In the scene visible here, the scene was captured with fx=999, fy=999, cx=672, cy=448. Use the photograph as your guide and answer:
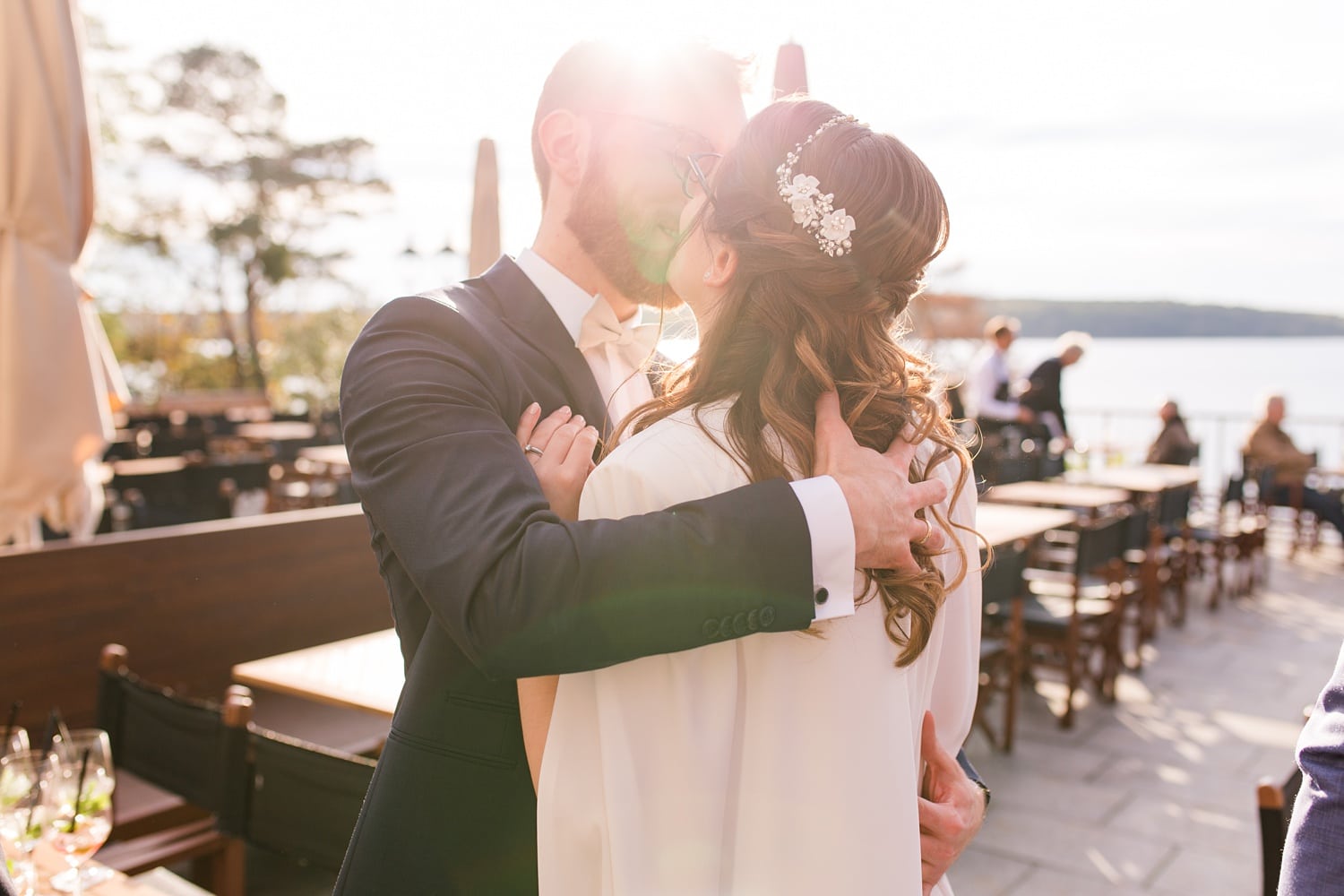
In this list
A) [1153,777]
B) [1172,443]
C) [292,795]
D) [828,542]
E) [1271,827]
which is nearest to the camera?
[828,542]

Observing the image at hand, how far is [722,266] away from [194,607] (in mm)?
3103

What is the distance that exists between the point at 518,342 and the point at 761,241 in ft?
1.53

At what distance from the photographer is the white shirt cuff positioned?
973mm

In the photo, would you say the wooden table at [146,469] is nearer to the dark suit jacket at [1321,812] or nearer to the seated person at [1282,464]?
the dark suit jacket at [1321,812]

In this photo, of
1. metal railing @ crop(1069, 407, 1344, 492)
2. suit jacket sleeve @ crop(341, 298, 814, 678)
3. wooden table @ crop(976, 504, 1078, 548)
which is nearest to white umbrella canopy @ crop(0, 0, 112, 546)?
suit jacket sleeve @ crop(341, 298, 814, 678)

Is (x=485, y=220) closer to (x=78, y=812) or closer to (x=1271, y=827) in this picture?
(x=78, y=812)

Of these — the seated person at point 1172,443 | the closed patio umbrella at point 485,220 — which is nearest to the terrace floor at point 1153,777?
the closed patio umbrella at point 485,220

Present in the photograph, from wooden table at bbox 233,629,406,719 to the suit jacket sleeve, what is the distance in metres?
1.36

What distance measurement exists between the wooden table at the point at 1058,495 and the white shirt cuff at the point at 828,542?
6.11 m

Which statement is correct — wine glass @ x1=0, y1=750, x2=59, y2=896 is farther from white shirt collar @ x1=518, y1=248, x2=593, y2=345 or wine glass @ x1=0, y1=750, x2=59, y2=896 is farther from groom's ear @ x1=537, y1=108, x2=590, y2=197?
groom's ear @ x1=537, y1=108, x2=590, y2=197

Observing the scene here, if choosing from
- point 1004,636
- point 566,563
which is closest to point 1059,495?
point 1004,636

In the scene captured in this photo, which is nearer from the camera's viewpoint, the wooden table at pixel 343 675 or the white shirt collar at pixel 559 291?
the white shirt collar at pixel 559 291

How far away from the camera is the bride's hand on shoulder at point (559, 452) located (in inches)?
46.4

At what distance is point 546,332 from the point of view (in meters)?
1.47
